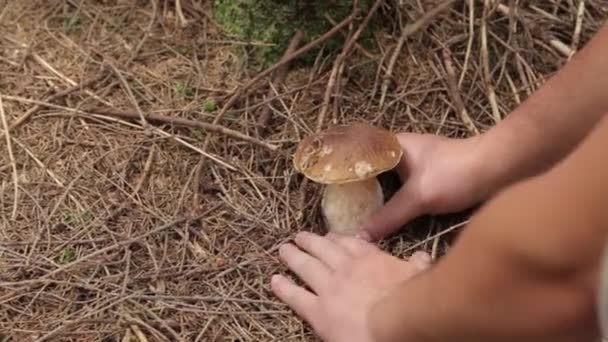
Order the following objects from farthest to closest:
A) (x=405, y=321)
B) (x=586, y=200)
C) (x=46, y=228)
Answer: (x=46, y=228) → (x=405, y=321) → (x=586, y=200)

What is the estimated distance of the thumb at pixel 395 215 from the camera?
213cm

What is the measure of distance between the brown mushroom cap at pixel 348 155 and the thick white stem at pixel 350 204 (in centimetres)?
9

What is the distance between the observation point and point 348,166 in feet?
6.73

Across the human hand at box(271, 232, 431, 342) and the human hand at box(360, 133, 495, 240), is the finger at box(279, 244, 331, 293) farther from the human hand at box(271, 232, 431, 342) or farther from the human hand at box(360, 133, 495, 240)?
the human hand at box(360, 133, 495, 240)

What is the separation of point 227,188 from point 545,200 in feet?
4.49

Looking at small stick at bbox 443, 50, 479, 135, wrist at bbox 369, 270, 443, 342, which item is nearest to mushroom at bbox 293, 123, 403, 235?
small stick at bbox 443, 50, 479, 135

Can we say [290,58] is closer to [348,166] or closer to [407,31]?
[407,31]

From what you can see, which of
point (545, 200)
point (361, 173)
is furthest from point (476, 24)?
point (545, 200)

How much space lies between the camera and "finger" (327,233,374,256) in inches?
79.5

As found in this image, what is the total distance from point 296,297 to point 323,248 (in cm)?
14

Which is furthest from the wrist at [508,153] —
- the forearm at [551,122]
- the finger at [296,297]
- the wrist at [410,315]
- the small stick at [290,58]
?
the wrist at [410,315]

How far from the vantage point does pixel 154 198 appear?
7.50 feet

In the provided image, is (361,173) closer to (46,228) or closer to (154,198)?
(154,198)

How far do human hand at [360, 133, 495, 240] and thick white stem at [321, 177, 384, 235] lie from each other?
1.2 inches
